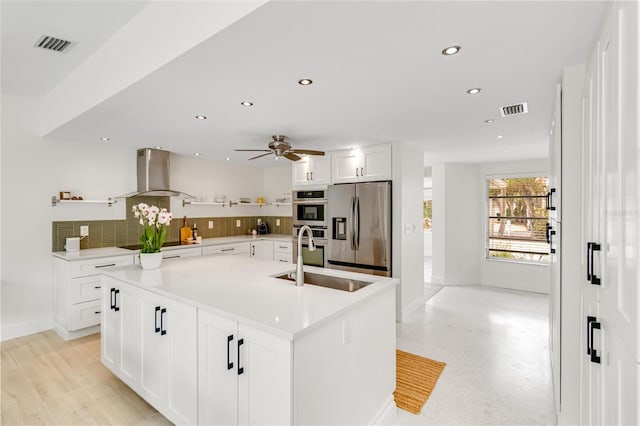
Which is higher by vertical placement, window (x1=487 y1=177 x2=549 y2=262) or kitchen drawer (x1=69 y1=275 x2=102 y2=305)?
window (x1=487 y1=177 x2=549 y2=262)

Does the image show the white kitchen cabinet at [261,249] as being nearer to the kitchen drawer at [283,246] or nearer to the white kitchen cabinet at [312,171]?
the kitchen drawer at [283,246]

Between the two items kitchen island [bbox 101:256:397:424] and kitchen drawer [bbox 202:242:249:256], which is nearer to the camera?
kitchen island [bbox 101:256:397:424]

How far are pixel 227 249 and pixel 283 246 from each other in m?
0.92

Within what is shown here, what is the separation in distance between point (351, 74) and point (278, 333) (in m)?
1.63

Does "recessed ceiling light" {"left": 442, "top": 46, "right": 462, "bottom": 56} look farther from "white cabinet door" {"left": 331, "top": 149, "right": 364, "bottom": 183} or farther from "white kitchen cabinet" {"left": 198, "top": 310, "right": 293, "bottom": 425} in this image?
"white cabinet door" {"left": 331, "top": 149, "right": 364, "bottom": 183}

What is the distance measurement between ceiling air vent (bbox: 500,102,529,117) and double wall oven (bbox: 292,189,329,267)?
2.55m

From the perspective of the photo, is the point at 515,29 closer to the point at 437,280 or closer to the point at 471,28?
the point at 471,28

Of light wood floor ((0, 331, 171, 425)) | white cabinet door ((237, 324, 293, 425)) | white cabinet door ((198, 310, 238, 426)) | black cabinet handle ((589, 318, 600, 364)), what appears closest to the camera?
black cabinet handle ((589, 318, 600, 364))

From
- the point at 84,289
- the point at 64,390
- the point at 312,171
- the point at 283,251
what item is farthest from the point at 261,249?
the point at 64,390

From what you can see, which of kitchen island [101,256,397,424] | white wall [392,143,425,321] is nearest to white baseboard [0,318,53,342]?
kitchen island [101,256,397,424]

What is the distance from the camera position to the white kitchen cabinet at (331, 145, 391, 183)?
4113 millimetres

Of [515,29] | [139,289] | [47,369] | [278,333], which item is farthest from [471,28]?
[47,369]

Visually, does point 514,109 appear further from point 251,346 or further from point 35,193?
point 35,193

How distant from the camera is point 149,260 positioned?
8.33ft
